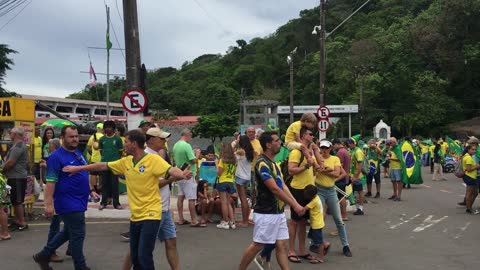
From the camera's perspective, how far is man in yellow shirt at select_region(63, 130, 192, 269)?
199 inches

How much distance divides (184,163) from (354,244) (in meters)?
3.21

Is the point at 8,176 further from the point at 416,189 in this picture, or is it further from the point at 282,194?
the point at 416,189

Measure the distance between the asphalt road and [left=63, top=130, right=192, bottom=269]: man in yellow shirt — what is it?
173 centimetres

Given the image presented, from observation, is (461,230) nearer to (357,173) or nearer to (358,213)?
(358,213)

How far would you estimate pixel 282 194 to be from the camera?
546 cm

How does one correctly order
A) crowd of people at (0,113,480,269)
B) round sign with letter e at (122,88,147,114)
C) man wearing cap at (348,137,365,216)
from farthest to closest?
man wearing cap at (348,137,365,216) → round sign with letter e at (122,88,147,114) → crowd of people at (0,113,480,269)

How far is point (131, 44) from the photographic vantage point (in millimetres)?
10648

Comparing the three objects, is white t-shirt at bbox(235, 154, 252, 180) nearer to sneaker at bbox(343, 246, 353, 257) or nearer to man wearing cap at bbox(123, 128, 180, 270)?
sneaker at bbox(343, 246, 353, 257)

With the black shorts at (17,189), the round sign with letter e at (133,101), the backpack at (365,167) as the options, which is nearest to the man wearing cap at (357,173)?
the backpack at (365,167)

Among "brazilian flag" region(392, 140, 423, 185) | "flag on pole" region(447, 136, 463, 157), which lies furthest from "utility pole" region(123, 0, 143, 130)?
"flag on pole" region(447, 136, 463, 157)

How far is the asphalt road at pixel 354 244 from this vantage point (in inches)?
272

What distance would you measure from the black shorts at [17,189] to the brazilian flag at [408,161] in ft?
32.2

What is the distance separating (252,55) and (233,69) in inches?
195

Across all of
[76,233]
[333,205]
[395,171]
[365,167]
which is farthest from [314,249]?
[395,171]
